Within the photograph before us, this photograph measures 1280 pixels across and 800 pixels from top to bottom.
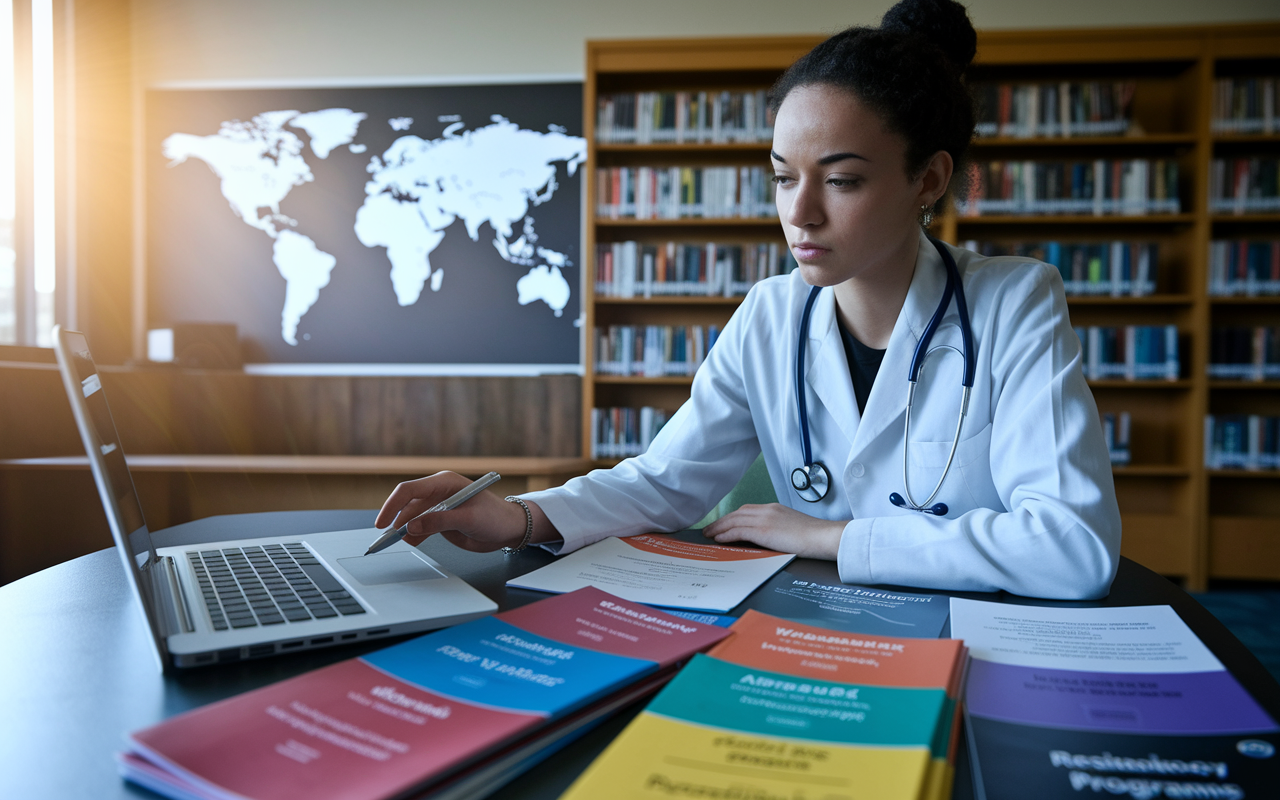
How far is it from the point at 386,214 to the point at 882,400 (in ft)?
10.5

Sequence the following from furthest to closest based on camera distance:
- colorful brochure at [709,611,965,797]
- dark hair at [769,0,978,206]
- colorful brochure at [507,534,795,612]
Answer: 1. dark hair at [769,0,978,206]
2. colorful brochure at [507,534,795,612]
3. colorful brochure at [709,611,965,797]

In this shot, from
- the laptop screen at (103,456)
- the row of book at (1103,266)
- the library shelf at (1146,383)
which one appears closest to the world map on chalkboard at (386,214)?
the row of book at (1103,266)

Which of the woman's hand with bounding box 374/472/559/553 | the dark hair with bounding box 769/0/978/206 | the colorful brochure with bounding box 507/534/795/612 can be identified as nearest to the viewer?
the colorful brochure with bounding box 507/534/795/612

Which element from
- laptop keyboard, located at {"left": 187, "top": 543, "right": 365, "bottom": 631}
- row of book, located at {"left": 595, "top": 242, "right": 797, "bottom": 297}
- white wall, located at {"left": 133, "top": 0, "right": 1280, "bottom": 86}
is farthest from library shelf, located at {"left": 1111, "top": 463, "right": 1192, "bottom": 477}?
laptop keyboard, located at {"left": 187, "top": 543, "right": 365, "bottom": 631}

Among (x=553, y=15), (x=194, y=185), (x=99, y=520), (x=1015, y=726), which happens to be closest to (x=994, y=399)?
(x=1015, y=726)

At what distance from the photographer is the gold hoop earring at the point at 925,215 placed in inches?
53.3

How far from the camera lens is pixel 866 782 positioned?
0.38 meters

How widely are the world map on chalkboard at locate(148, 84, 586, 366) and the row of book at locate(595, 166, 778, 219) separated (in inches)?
12.5

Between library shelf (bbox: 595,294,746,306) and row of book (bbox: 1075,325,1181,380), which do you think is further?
library shelf (bbox: 595,294,746,306)

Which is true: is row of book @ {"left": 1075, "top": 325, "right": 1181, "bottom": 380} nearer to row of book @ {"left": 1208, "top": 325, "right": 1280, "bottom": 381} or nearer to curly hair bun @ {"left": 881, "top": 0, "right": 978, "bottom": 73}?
row of book @ {"left": 1208, "top": 325, "right": 1280, "bottom": 381}

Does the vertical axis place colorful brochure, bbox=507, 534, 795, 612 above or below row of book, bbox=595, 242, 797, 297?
below

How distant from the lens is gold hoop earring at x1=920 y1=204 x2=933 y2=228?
4.44 ft

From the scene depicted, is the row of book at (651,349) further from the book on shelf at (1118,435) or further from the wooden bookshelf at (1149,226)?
the book on shelf at (1118,435)

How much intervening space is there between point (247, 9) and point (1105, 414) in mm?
4541
